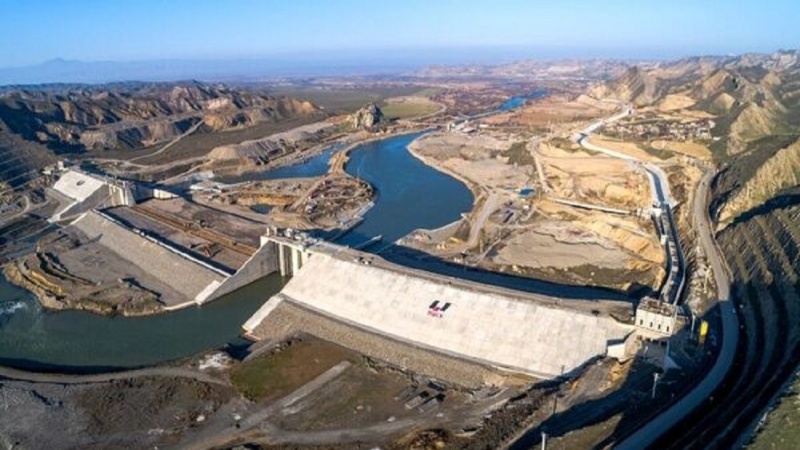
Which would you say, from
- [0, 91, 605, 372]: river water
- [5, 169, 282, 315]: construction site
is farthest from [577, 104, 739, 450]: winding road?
[5, 169, 282, 315]: construction site

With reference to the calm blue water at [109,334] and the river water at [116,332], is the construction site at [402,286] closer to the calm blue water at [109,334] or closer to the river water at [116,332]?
the river water at [116,332]

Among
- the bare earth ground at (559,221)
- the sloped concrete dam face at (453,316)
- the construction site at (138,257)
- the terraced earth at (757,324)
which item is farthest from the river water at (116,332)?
the terraced earth at (757,324)

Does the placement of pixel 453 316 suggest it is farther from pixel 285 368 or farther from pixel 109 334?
pixel 109 334

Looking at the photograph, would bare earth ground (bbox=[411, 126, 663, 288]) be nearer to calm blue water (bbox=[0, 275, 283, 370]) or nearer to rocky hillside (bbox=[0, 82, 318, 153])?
calm blue water (bbox=[0, 275, 283, 370])

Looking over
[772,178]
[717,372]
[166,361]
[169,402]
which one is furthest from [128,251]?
[772,178]

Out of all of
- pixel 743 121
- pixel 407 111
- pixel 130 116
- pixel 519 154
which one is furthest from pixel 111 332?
pixel 407 111
